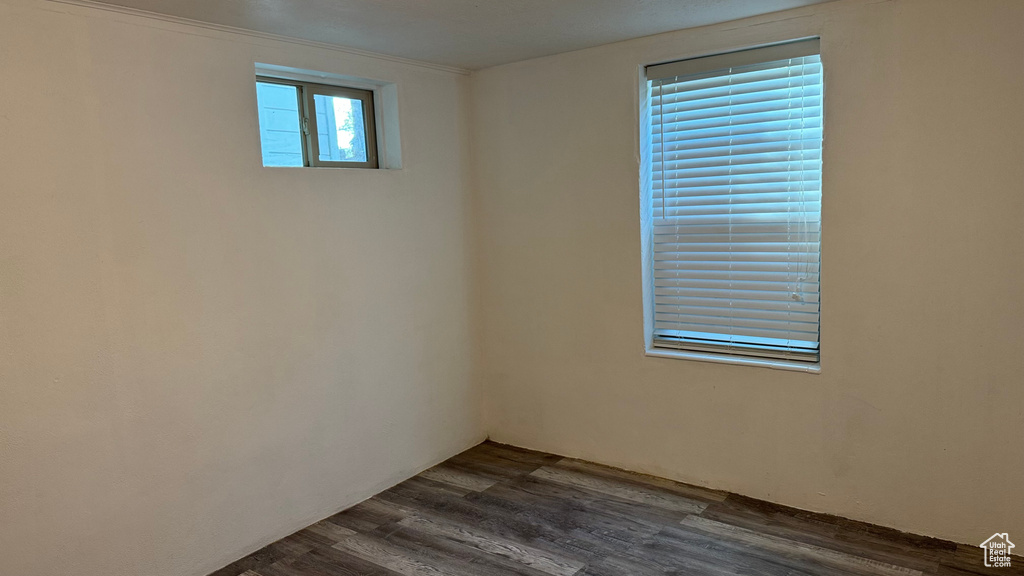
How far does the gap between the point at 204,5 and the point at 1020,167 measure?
3440mm

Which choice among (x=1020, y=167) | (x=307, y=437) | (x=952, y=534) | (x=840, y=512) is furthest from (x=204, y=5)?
(x=952, y=534)

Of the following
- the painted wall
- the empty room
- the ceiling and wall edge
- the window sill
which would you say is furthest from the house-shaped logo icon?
the ceiling and wall edge

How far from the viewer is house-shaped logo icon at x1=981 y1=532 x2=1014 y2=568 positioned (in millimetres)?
2895

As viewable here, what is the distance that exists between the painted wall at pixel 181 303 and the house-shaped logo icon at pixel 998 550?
2984mm

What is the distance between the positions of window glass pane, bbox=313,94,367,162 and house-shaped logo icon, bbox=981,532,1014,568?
3.68 metres

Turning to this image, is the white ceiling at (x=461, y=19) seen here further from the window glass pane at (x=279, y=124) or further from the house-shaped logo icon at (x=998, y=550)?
the house-shaped logo icon at (x=998, y=550)

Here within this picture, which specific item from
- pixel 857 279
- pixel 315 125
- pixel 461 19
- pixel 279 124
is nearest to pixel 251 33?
pixel 279 124

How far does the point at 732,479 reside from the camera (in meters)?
3.71

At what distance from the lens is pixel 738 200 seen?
11.7ft

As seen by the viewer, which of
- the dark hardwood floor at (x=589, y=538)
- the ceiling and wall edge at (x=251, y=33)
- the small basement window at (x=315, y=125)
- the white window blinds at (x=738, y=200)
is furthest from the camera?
the small basement window at (x=315, y=125)

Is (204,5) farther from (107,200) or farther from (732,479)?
(732,479)

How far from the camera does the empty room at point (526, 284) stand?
2768mm

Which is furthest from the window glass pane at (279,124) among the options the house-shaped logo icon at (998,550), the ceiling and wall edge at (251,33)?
the house-shaped logo icon at (998,550)

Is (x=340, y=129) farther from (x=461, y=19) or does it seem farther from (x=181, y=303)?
(x=181, y=303)
